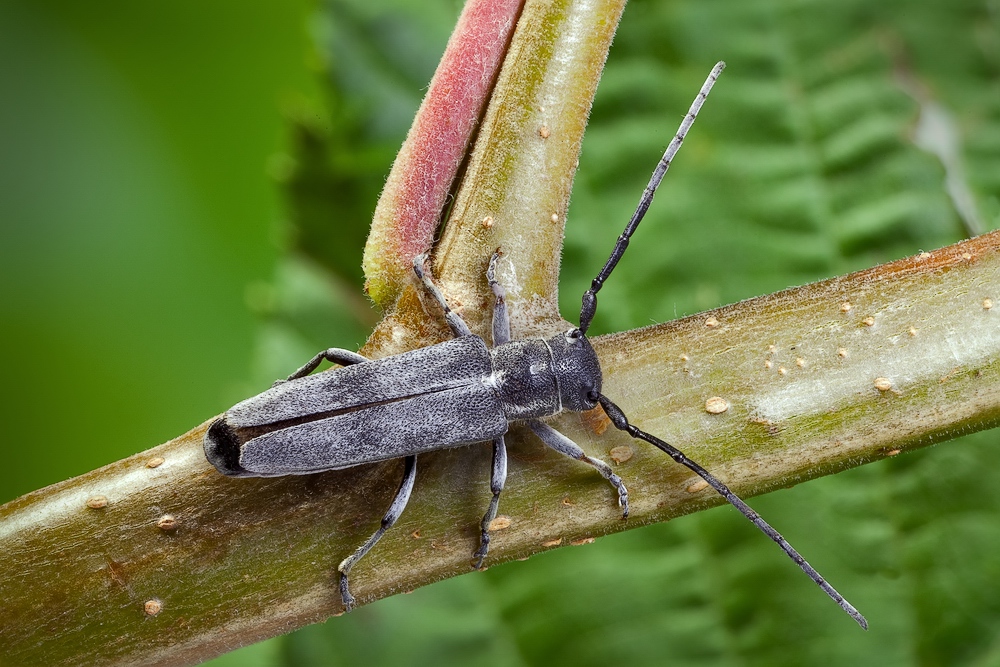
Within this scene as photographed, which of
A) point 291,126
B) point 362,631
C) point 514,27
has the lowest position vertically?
point 362,631

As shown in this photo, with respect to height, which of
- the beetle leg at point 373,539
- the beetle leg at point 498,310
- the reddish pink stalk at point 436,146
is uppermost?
the reddish pink stalk at point 436,146

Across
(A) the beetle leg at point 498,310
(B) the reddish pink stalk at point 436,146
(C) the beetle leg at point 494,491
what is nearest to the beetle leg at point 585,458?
(C) the beetle leg at point 494,491

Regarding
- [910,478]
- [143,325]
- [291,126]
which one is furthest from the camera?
[143,325]

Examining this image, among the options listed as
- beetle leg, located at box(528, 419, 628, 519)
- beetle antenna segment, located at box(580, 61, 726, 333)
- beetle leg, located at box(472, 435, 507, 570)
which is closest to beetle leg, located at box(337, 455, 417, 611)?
beetle leg, located at box(472, 435, 507, 570)

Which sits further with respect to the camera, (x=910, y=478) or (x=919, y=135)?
(x=919, y=135)

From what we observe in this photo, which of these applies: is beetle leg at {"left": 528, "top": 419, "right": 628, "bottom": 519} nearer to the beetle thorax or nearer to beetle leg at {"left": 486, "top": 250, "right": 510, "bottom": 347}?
the beetle thorax

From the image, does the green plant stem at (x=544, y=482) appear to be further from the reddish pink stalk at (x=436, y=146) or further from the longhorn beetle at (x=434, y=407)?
the reddish pink stalk at (x=436, y=146)

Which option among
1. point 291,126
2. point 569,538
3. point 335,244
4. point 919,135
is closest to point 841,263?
point 919,135

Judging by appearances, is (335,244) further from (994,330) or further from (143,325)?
(994,330)
